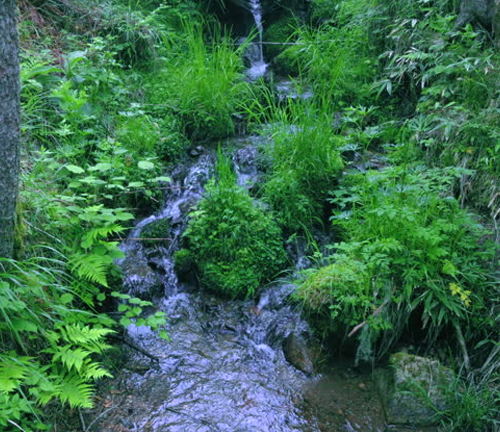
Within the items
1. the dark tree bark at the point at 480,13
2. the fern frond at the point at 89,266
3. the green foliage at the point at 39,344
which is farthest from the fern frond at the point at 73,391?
the dark tree bark at the point at 480,13

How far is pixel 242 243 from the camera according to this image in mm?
4023

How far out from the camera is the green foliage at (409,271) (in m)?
3.15

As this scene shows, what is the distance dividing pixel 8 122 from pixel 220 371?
2.19 meters

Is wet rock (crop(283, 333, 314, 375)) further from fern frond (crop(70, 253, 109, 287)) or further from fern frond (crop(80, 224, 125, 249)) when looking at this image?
fern frond (crop(80, 224, 125, 249))

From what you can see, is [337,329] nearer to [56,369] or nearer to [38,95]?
[56,369]

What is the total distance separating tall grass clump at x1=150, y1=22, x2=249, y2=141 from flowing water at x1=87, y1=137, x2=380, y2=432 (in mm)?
1209

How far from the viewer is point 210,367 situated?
10.9 ft

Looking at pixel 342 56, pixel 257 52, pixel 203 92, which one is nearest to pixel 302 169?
pixel 203 92

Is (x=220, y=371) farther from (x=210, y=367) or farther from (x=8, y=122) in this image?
(x=8, y=122)

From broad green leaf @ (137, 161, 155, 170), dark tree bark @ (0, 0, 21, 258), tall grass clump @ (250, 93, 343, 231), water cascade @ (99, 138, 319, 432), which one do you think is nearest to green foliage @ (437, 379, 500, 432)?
water cascade @ (99, 138, 319, 432)

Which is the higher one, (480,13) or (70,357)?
(480,13)

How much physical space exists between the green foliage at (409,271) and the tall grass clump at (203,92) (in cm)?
253

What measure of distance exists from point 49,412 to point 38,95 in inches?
123

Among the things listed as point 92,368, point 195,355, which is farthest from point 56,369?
point 195,355
